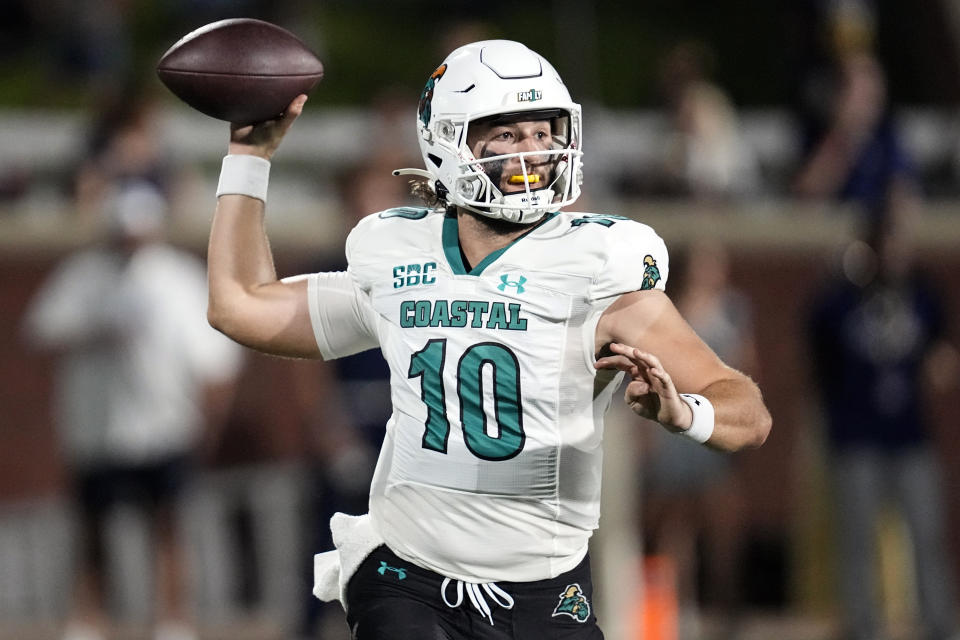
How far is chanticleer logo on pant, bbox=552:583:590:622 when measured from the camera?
11.4 feet

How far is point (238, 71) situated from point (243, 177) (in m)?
0.26

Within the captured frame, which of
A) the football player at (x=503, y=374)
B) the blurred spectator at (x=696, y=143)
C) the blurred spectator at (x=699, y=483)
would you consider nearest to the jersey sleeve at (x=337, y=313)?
the football player at (x=503, y=374)

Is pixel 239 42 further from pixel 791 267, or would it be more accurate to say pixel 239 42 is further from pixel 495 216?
pixel 791 267

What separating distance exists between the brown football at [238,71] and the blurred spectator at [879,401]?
14.0ft

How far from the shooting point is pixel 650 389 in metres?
3.17

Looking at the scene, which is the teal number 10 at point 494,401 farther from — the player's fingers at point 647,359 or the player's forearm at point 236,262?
the player's forearm at point 236,262

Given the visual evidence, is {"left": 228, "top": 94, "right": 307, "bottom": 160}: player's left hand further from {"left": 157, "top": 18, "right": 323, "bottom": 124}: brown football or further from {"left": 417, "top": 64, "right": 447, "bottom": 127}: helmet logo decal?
{"left": 417, "top": 64, "right": 447, "bottom": 127}: helmet logo decal

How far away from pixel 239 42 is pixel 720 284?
4.82m

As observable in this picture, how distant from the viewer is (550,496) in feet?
11.5

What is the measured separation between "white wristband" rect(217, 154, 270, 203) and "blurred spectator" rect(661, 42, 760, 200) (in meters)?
5.34

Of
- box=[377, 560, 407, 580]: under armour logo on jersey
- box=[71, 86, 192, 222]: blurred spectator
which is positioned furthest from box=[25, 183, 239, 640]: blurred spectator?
box=[377, 560, 407, 580]: under armour logo on jersey

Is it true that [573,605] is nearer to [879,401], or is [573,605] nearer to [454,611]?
[454,611]

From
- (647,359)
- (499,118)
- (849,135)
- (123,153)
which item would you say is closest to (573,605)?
(647,359)

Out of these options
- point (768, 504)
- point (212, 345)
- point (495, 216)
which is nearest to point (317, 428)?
point (212, 345)
